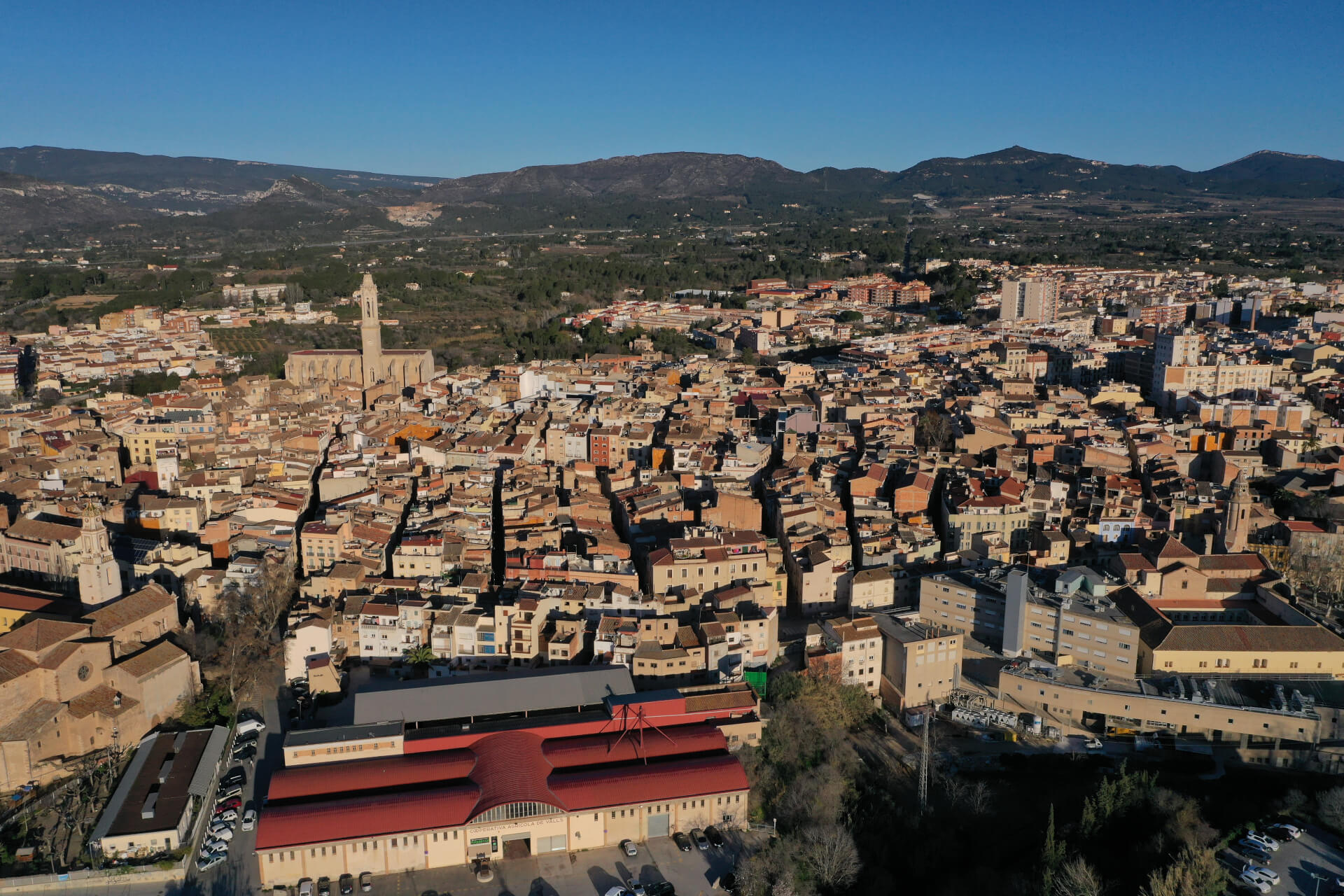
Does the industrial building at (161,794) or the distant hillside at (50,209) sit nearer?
the industrial building at (161,794)

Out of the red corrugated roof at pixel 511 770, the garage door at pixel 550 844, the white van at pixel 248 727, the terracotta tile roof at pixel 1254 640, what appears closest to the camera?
the red corrugated roof at pixel 511 770

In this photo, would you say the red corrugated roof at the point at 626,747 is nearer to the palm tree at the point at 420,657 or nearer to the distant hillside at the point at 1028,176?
the palm tree at the point at 420,657

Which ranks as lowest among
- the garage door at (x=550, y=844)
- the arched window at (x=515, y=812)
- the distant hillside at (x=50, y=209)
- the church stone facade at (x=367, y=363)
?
the garage door at (x=550, y=844)

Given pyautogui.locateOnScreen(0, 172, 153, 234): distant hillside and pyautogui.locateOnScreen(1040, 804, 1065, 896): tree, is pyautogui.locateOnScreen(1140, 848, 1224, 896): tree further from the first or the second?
pyautogui.locateOnScreen(0, 172, 153, 234): distant hillside

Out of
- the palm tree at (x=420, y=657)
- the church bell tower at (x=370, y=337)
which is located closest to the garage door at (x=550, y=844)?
the palm tree at (x=420, y=657)

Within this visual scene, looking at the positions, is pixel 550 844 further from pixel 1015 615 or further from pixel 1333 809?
pixel 1333 809

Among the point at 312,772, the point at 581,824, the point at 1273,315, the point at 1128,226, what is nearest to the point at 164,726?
the point at 312,772

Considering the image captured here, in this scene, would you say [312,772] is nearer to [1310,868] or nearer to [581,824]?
[581,824]
